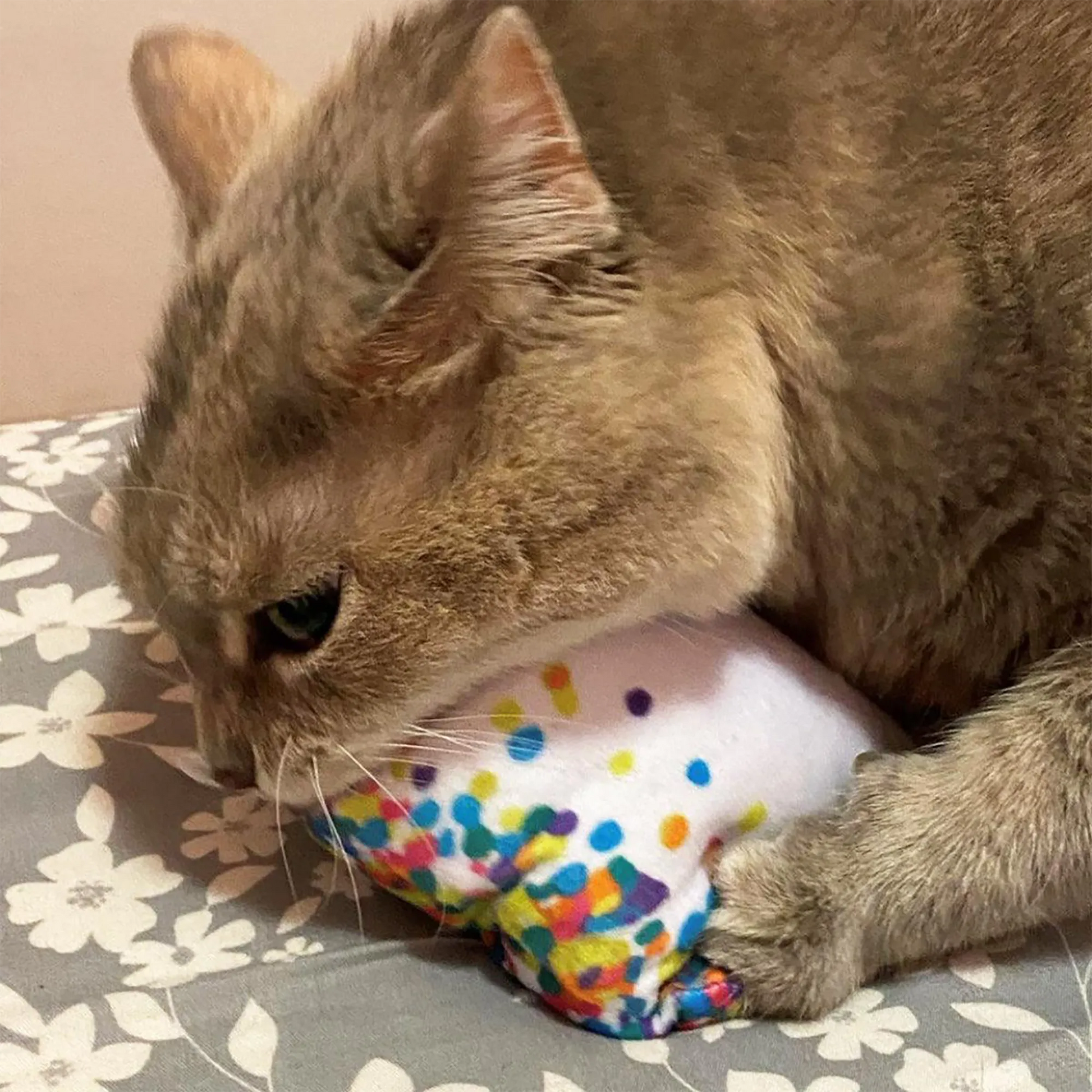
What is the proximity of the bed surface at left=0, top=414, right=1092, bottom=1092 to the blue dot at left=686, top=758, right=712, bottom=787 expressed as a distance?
18 centimetres

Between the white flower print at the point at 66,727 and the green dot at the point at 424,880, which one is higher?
the green dot at the point at 424,880

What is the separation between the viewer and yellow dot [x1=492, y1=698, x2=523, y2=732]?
→ 0.94 metres

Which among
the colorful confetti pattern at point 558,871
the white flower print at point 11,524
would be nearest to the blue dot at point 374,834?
the colorful confetti pattern at point 558,871

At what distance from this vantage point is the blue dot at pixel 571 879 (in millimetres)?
907

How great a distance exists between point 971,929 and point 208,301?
719 millimetres

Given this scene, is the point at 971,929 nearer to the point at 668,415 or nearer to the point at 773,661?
the point at 773,661

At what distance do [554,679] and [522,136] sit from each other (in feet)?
1.24

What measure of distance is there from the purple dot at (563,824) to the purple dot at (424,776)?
9 centimetres

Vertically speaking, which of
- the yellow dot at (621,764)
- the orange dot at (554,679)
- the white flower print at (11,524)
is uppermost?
the orange dot at (554,679)

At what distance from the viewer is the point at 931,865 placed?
0.99 m

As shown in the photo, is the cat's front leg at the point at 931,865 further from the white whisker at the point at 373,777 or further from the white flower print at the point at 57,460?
the white flower print at the point at 57,460

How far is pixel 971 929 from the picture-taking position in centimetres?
99

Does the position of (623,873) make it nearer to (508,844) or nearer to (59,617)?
(508,844)

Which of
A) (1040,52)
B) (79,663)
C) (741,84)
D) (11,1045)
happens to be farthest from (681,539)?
(79,663)
